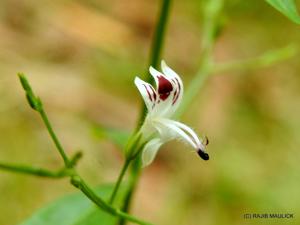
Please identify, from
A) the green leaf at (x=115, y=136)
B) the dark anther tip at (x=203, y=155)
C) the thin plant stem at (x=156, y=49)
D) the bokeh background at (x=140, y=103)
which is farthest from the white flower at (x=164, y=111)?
the bokeh background at (x=140, y=103)

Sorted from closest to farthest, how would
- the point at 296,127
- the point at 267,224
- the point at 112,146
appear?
the point at 267,224 < the point at 112,146 < the point at 296,127

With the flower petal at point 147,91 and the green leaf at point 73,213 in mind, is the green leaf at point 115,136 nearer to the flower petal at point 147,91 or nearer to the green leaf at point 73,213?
the green leaf at point 73,213

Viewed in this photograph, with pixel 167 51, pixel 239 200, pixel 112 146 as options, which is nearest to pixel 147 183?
pixel 112 146

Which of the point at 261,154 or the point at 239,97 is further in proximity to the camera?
the point at 239,97

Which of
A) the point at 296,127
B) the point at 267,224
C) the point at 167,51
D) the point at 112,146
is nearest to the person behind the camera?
the point at 267,224

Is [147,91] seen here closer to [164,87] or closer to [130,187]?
[164,87]

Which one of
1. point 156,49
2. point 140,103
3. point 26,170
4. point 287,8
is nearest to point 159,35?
point 156,49

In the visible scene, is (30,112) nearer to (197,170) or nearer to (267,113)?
(197,170)

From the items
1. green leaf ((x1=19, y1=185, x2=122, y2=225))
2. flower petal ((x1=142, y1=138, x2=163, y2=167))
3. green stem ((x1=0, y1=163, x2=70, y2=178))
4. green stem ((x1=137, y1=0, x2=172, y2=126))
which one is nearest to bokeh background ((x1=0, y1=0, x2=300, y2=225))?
green leaf ((x1=19, y1=185, x2=122, y2=225))
